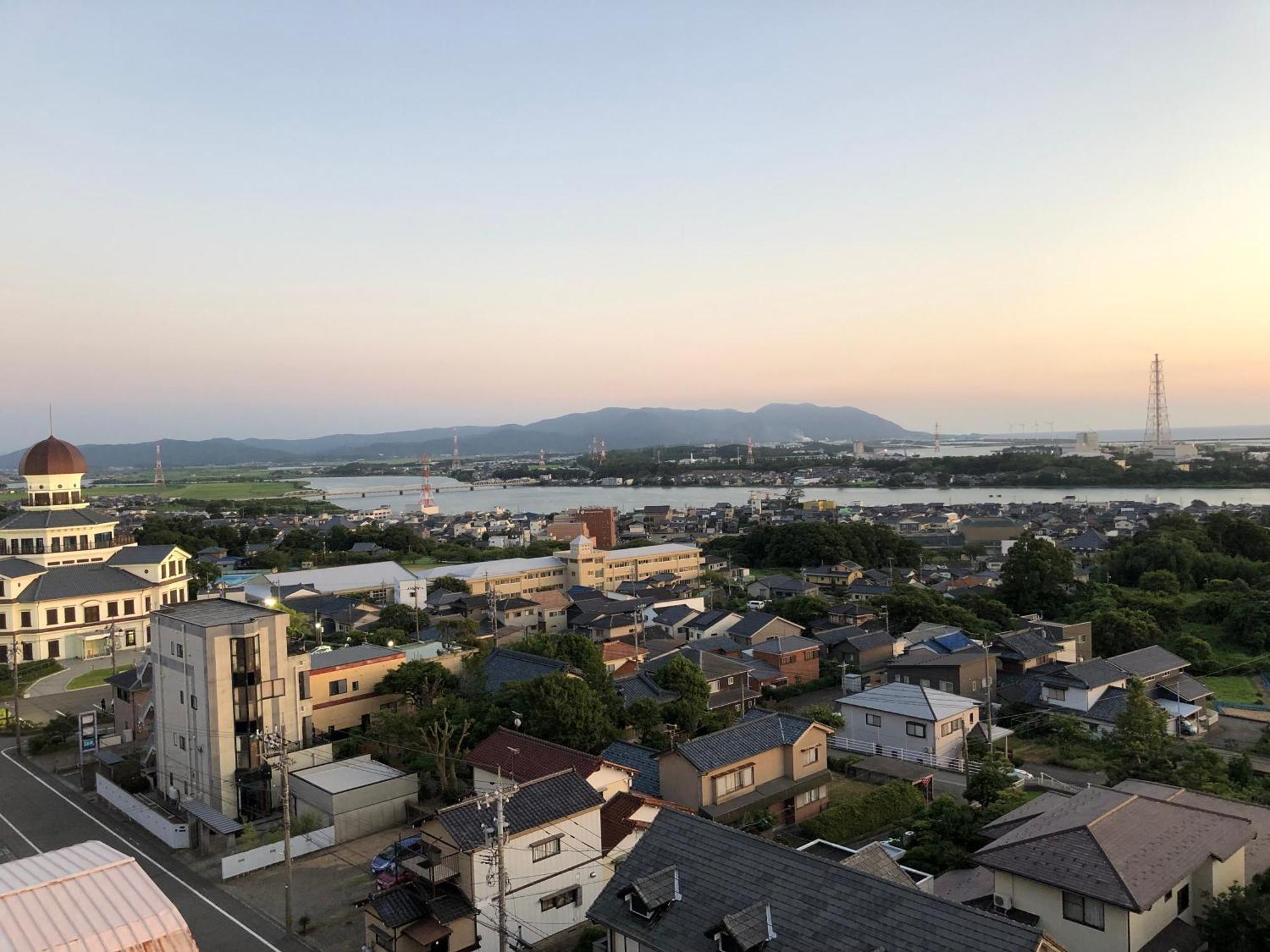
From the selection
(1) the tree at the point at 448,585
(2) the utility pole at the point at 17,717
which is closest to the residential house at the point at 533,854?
(2) the utility pole at the point at 17,717

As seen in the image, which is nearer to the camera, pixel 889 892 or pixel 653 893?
pixel 889 892

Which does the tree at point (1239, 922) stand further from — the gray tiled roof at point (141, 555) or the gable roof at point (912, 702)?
the gray tiled roof at point (141, 555)

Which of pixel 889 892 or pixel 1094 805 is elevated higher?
pixel 889 892

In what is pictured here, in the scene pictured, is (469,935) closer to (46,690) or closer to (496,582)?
(46,690)

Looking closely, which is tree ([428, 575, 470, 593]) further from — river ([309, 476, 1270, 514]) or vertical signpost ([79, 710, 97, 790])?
river ([309, 476, 1270, 514])

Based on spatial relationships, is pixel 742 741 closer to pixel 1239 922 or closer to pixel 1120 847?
pixel 1120 847

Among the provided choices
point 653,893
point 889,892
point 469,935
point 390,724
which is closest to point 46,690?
point 390,724
